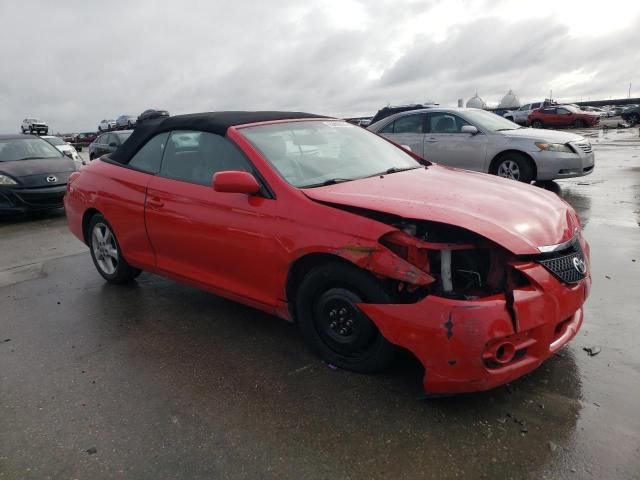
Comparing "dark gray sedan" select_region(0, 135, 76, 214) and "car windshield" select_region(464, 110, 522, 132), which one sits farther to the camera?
"car windshield" select_region(464, 110, 522, 132)

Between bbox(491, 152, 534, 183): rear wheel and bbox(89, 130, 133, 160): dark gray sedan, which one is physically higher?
bbox(89, 130, 133, 160): dark gray sedan

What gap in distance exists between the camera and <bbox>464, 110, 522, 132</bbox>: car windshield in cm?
897

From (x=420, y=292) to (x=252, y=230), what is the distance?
3.77 ft

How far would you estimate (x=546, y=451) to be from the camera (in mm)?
2295

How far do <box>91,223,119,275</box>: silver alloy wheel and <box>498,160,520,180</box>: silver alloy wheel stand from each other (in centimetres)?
642

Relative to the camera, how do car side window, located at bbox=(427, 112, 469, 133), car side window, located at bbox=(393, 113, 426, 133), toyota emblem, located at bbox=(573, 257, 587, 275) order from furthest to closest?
1. car side window, located at bbox=(393, 113, 426, 133)
2. car side window, located at bbox=(427, 112, 469, 133)
3. toyota emblem, located at bbox=(573, 257, 587, 275)

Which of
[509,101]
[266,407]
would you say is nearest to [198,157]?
[266,407]

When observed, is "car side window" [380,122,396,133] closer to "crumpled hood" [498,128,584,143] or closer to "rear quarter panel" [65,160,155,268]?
"crumpled hood" [498,128,584,143]

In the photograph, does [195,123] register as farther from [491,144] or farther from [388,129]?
[388,129]

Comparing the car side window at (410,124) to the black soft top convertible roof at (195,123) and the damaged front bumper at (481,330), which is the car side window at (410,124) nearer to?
the black soft top convertible roof at (195,123)

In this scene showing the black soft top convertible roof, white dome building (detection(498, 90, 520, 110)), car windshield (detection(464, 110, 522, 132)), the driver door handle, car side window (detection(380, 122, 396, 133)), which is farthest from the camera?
white dome building (detection(498, 90, 520, 110))

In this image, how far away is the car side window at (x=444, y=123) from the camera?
917 centimetres

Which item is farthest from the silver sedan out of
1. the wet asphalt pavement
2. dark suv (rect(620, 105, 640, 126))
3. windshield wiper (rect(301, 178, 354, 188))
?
dark suv (rect(620, 105, 640, 126))

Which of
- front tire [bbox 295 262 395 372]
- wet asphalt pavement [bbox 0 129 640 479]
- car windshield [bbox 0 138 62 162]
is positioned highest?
car windshield [bbox 0 138 62 162]
